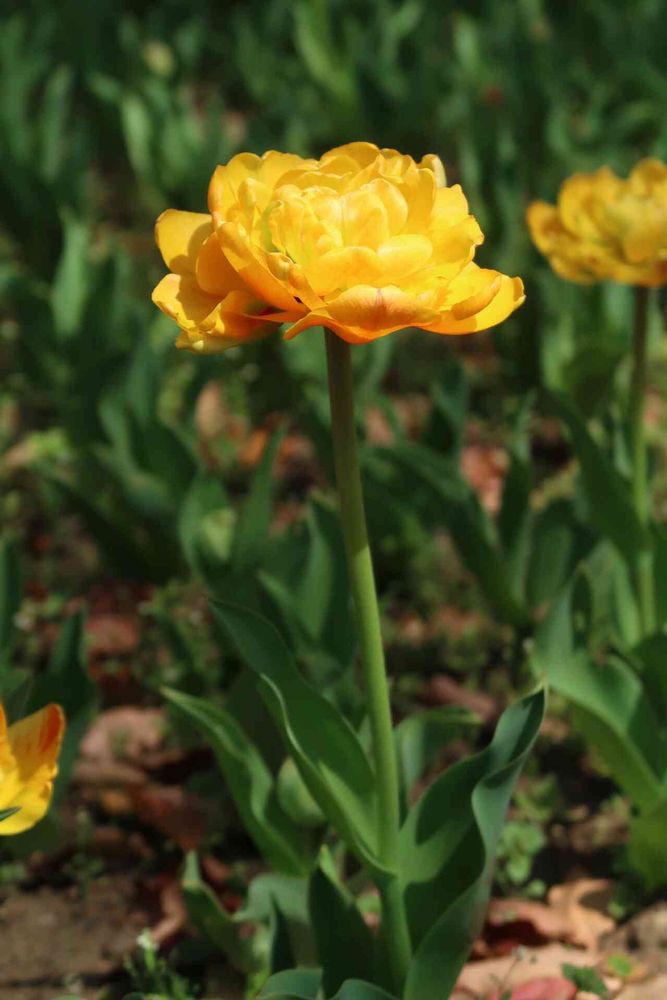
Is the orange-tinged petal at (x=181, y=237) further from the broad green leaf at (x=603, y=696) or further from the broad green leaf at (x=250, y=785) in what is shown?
the broad green leaf at (x=603, y=696)

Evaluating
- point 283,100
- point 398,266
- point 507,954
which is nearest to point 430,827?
point 507,954

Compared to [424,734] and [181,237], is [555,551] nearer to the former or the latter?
[424,734]

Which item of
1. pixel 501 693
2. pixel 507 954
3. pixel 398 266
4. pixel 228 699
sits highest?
pixel 398 266

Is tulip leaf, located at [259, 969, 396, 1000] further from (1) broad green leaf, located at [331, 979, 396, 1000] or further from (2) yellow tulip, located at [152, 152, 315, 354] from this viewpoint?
(2) yellow tulip, located at [152, 152, 315, 354]

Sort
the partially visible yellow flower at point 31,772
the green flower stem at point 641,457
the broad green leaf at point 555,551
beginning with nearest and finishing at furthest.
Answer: the partially visible yellow flower at point 31,772 → the green flower stem at point 641,457 → the broad green leaf at point 555,551

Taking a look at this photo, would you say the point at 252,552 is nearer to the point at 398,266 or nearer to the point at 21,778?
the point at 21,778

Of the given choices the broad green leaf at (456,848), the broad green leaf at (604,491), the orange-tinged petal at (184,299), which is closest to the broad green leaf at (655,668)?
the broad green leaf at (604,491)
